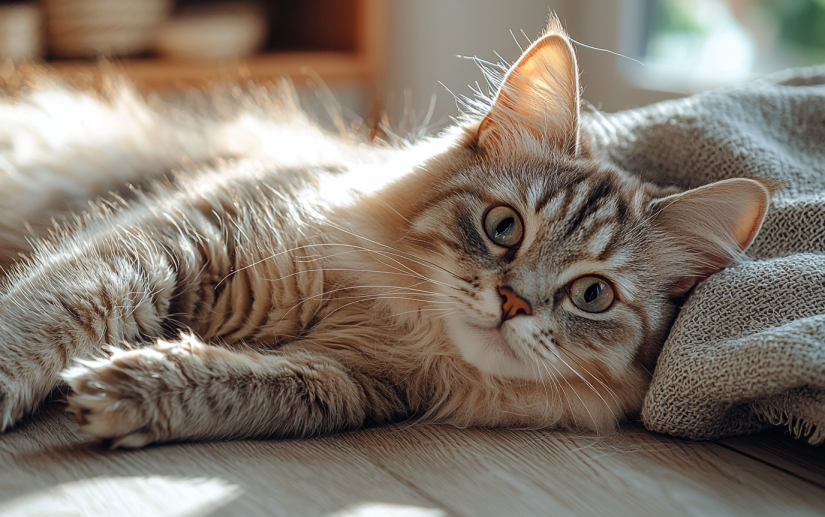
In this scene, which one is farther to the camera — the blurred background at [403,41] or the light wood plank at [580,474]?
the blurred background at [403,41]

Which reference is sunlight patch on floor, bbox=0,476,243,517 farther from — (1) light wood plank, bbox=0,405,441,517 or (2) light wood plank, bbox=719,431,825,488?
(2) light wood plank, bbox=719,431,825,488

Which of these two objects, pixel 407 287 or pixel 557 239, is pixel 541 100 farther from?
pixel 407 287

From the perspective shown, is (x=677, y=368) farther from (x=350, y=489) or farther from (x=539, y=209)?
(x=350, y=489)

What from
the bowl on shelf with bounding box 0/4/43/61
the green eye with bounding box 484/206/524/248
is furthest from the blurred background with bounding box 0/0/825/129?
the green eye with bounding box 484/206/524/248

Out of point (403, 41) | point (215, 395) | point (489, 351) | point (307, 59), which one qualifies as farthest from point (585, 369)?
point (403, 41)

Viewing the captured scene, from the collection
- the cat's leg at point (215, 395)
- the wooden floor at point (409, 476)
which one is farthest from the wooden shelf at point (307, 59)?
the wooden floor at point (409, 476)

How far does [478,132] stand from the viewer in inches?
Result: 51.9

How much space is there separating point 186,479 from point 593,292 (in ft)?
2.23

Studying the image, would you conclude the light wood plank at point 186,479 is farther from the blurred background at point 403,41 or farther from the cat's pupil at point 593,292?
the blurred background at point 403,41

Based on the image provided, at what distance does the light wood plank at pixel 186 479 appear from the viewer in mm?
864

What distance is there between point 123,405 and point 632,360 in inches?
31.7

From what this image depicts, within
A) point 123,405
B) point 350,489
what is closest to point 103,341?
point 123,405

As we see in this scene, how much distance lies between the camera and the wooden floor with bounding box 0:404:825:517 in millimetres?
888

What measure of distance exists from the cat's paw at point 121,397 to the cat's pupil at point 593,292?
653mm
